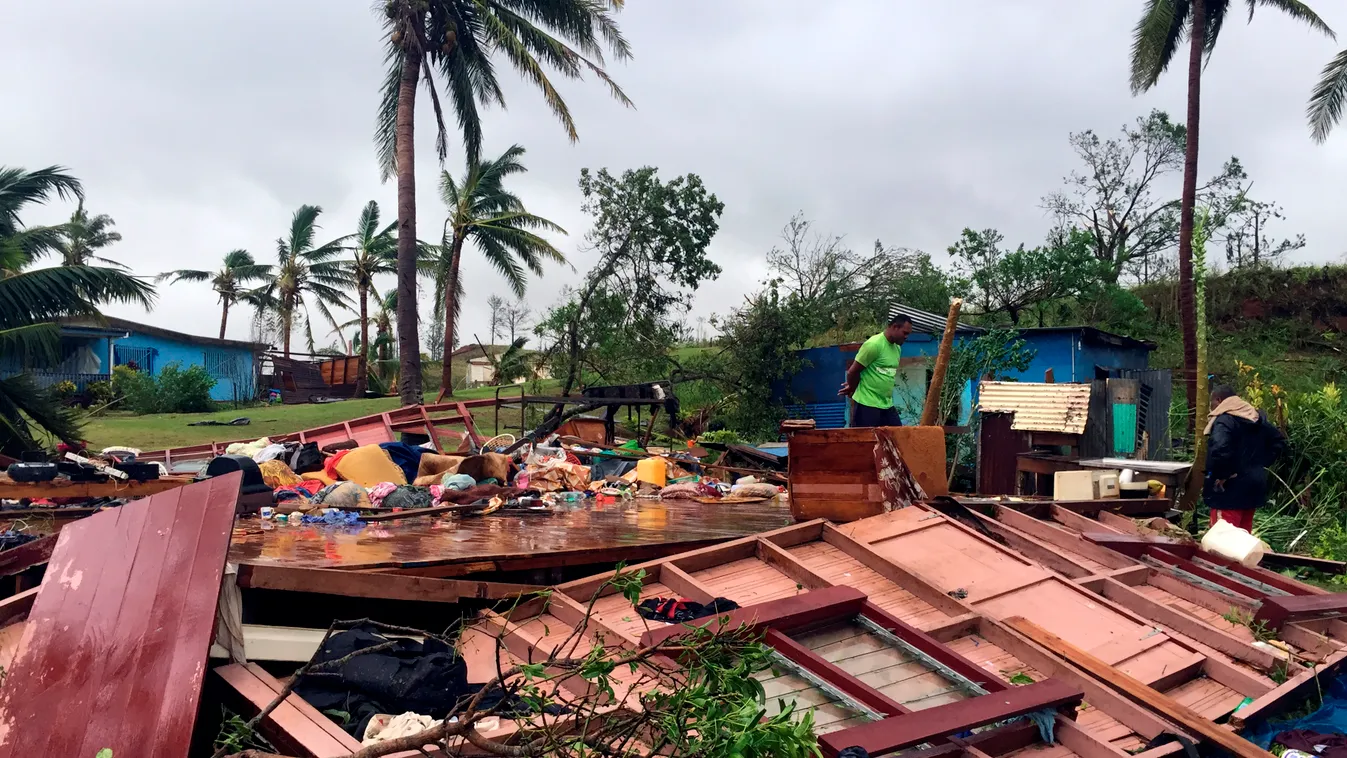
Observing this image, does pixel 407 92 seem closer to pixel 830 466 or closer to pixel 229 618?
pixel 830 466

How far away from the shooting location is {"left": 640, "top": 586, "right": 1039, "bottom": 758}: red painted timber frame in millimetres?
3299

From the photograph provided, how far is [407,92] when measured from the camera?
16.0 meters

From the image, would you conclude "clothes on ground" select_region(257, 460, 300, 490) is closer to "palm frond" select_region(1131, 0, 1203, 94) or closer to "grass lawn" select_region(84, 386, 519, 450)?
"grass lawn" select_region(84, 386, 519, 450)

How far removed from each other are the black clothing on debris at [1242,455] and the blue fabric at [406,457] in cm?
737

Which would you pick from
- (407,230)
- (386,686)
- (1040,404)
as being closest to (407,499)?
(386,686)

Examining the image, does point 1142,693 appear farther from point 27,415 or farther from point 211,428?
point 211,428

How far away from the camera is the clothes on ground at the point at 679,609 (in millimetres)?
4459

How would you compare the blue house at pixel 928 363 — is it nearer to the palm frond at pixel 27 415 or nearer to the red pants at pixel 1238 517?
the red pants at pixel 1238 517

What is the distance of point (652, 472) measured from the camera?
30.9 ft

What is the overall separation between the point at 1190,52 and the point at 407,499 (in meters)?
14.7

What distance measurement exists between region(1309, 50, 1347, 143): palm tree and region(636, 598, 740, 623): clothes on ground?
16.6m

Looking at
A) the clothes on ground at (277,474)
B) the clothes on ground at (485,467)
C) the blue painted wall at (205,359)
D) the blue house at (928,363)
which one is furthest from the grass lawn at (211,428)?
the clothes on ground at (485,467)

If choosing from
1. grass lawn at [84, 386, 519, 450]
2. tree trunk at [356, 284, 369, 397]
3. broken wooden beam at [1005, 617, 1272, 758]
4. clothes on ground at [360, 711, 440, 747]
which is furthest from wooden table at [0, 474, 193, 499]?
tree trunk at [356, 284, 369, 397]

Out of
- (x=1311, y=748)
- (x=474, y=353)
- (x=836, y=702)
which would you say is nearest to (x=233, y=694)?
(x=836, y=702)
